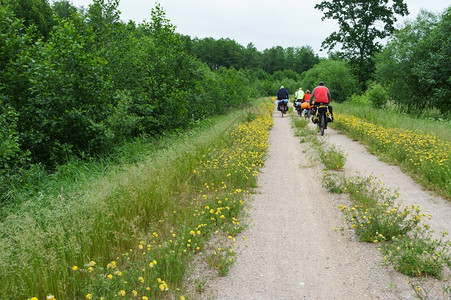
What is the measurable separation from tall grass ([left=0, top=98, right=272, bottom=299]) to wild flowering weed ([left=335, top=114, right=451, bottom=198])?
11.9 feet

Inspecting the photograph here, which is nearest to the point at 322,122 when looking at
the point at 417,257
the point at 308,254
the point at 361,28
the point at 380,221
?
the point at 380,221

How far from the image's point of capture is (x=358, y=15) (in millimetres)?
29438

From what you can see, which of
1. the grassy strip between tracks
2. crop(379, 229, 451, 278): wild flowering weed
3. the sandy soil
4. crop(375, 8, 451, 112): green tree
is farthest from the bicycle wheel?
crop(379, 229, 451, 278): wild flowering weed

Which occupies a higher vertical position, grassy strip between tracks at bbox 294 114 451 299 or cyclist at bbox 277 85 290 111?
cyclist at bbox 277 85 290 111

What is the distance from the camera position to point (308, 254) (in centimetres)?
381

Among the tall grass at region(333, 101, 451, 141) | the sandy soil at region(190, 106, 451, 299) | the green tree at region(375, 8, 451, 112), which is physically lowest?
the sandy soil at region(190, 106, 451, 299)

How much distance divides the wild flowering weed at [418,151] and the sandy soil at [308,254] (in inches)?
13.5

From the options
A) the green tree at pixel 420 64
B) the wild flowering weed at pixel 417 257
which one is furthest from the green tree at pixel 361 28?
the wild flowering weed at pixel 417 257

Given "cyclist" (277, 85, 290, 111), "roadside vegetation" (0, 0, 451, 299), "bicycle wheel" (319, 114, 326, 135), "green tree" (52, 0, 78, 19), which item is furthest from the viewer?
"green tree" (52, 0, 78, 19)

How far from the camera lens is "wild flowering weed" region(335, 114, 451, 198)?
595cm

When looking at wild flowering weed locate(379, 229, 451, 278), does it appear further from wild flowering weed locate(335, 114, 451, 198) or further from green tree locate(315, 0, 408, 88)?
green tree locate(315, 0, 408, 88)

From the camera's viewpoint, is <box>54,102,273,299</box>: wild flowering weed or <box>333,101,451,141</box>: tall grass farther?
<box>333,101,451,141</box>: tall grass

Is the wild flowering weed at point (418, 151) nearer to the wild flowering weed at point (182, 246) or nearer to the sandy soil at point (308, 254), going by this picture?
the sandy soil at point (308, 254)

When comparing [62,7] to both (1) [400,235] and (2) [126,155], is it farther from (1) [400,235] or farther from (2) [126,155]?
(1) [400,235]
